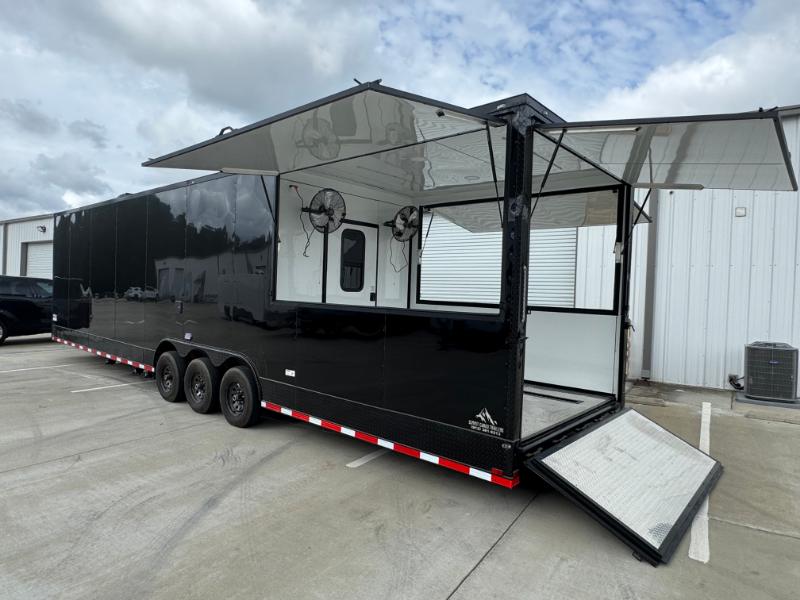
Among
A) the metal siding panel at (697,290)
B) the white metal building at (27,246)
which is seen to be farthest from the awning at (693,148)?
the white metal building at (27,246)

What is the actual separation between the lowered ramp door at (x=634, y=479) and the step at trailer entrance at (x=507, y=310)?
0.01 m

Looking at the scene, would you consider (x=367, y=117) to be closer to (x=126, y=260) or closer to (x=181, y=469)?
(x=181, y=469)

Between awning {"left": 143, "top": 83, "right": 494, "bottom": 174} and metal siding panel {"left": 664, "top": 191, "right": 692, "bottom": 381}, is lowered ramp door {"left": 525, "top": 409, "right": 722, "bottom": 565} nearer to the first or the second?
awning {"left": 143, "top": 83, "right": 494, "bottom": 174}

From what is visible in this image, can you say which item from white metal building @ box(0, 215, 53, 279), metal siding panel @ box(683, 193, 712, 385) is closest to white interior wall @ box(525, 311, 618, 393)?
metal siding panel @ box(683, 193, 712, 385)

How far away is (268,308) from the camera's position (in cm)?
481

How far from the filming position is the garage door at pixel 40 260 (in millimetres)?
23094

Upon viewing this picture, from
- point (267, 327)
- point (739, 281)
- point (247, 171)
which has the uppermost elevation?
point (247, 171)

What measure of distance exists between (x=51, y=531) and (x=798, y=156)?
9.99m

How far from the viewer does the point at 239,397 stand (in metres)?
5.30

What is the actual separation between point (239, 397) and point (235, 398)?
2.9 inches

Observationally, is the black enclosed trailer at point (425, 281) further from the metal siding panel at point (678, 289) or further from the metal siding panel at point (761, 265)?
the metal siding panel at point (761, 265)

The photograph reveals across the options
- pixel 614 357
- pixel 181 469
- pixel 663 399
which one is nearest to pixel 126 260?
pixel 181 469

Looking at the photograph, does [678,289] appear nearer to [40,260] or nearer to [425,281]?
[425,281]

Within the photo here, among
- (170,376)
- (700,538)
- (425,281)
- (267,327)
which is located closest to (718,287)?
(425,281)
